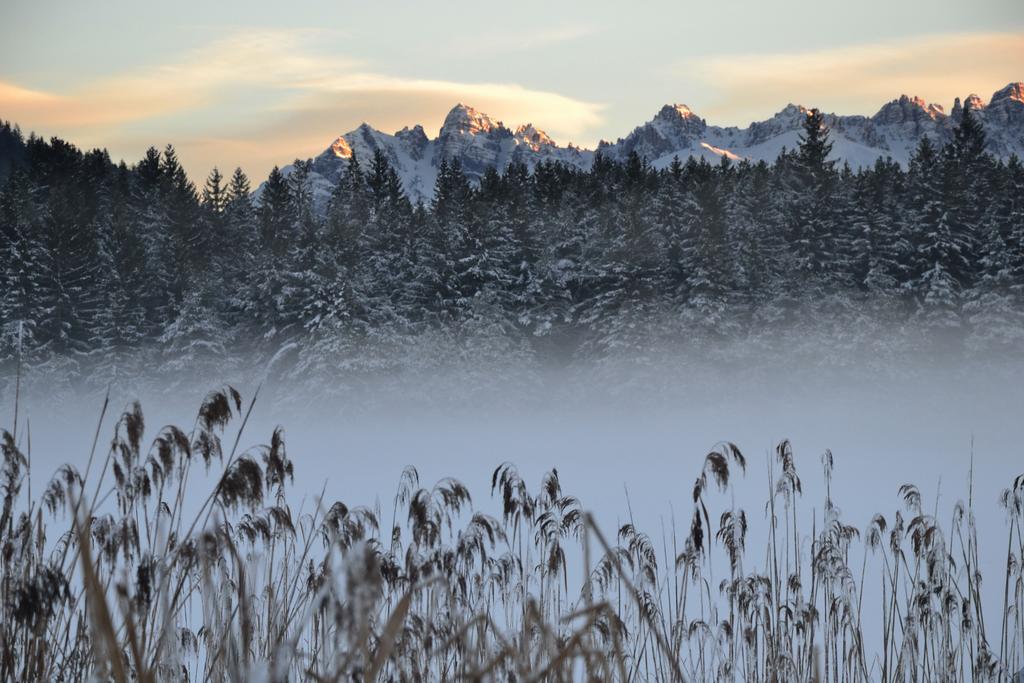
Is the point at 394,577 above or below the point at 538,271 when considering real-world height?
below

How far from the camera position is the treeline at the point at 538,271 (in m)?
42.6

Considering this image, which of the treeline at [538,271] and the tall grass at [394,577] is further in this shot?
the treeline at [538,271]

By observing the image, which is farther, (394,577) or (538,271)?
(538,271)

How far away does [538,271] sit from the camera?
153ft

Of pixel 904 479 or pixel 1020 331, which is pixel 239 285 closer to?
pixel 904 479

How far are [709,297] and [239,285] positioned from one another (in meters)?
23.8

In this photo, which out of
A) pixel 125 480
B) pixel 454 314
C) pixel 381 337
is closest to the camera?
pixel 125 480

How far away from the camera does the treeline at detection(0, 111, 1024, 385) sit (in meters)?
42.6

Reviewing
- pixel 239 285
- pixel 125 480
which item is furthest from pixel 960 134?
pixel 125 480

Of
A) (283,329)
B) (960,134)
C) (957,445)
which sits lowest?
(957,445)

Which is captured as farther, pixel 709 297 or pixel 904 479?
pixel 709 297

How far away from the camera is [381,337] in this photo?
41.1 metres

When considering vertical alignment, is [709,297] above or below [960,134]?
below

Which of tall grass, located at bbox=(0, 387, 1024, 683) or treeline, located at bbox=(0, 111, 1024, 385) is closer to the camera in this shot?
tall grass, located at bbox=(0, 387, 1024, 683)
